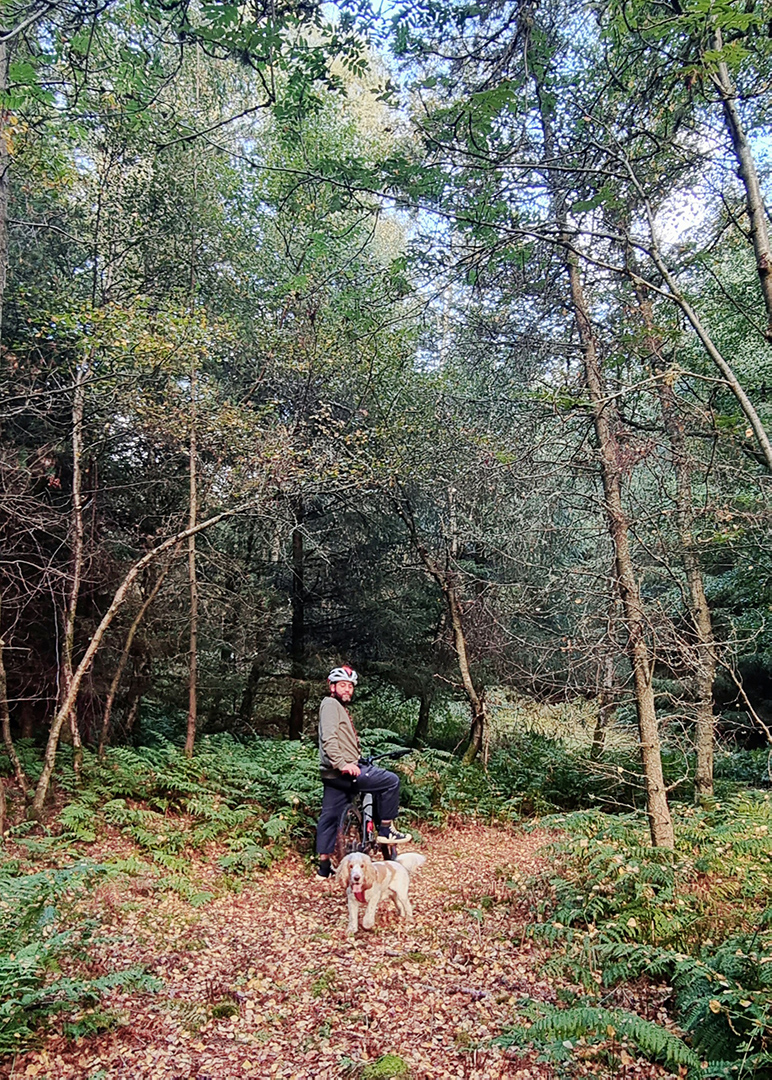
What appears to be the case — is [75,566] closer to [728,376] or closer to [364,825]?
[364,825]

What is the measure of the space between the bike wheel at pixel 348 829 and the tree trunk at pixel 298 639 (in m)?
5.54

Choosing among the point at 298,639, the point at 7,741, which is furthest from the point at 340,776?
the point at 298,639

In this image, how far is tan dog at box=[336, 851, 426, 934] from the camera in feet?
16.4

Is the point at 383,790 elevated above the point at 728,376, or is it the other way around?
the point at 728,376

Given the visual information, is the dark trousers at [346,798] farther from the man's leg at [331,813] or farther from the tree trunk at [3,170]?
the tree trunk at [3,170]

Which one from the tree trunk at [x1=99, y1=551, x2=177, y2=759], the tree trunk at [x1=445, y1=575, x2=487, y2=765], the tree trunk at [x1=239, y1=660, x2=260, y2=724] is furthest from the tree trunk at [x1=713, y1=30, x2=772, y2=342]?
the tree trunk at [x1=239, y1=660, x2=260, y2=724]

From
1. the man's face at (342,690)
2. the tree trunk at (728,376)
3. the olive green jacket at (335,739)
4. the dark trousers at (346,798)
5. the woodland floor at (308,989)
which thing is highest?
the tree trunk at (728,376)

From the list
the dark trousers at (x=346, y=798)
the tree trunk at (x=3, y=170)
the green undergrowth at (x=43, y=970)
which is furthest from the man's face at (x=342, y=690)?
the tree trunk at (x=3, y=170)

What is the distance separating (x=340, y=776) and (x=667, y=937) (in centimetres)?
307

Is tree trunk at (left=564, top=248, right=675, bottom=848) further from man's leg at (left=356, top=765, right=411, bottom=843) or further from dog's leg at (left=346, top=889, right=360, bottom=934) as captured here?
dog's leg at (left=346, top=889, right=360, bottom=934)

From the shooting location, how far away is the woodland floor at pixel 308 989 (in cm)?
336

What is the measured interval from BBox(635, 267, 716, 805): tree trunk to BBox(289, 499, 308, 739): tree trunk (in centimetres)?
695

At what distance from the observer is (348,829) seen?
663 cm

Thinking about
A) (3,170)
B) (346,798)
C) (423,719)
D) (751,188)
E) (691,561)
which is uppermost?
(3,170)
